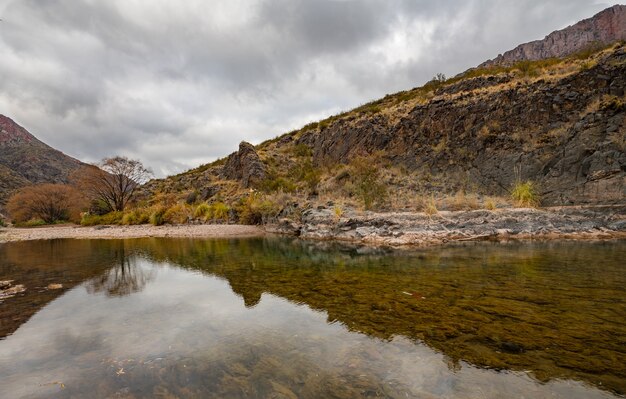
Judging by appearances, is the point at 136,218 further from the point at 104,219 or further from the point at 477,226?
the point at 477,226

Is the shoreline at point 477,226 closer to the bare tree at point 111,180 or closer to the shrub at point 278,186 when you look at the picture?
the shrub at point 278,186

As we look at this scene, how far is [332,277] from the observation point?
342 inches

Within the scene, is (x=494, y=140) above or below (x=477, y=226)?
above

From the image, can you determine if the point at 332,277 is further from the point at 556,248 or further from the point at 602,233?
the point at 602,233

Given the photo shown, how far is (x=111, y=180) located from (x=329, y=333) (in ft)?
138

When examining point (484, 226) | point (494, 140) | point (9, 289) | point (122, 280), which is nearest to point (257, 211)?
point (484, 226)

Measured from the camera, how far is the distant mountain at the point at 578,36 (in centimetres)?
5709

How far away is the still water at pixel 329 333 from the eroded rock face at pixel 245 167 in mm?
27388

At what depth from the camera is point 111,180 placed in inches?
1526

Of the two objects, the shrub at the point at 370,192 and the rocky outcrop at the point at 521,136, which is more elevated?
the rocky outcrop at the point at 521,136

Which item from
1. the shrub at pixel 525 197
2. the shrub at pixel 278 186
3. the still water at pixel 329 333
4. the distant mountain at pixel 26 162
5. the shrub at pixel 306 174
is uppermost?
the distant mountain at pixel 26 162

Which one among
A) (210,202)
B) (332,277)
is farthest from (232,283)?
(210,202)

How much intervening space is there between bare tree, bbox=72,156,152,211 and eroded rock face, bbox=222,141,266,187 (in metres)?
10.6

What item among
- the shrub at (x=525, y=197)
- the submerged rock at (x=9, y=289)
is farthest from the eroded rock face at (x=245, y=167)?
the submerged rock at (x=9, y=289)
